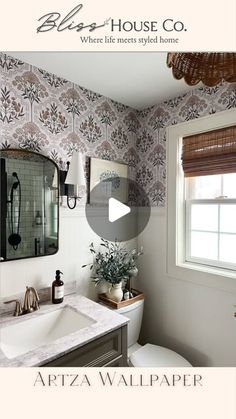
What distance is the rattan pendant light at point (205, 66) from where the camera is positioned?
60 centimetres

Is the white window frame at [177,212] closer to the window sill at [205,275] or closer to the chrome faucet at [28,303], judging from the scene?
the window sill at [205,275]

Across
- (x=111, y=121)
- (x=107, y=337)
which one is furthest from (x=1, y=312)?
(x=111, y=121)

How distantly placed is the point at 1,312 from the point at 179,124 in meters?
1.53

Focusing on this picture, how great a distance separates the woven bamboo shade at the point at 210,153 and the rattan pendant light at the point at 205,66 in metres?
0.80

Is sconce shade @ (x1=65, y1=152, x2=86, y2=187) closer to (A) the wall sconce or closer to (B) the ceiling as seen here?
(A) the wall sconce

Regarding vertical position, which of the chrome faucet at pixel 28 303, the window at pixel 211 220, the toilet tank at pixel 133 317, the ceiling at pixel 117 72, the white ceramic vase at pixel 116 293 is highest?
the ceiling at pixel 117 72

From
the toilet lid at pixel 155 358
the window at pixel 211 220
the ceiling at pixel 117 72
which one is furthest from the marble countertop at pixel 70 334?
the ceiling at pixel 117 72

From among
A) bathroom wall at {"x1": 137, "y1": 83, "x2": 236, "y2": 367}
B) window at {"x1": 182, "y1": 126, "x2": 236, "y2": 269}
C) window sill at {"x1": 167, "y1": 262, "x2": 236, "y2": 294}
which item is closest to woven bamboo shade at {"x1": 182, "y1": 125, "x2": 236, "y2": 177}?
window at {"x1": 182, "y1": 126, "x2": 236, "y2": 269}

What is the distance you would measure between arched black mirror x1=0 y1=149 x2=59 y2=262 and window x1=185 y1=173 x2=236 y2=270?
2.99ft

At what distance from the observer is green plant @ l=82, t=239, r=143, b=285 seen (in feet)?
4.80

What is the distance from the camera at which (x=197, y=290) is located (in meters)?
1.47

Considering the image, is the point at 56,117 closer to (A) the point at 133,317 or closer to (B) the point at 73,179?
(B) the point at 73,179
